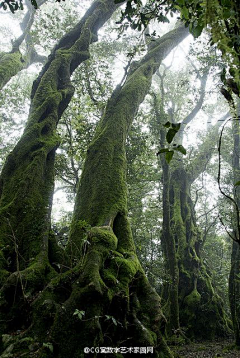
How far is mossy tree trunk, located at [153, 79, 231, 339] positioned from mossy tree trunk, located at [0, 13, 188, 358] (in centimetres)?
249

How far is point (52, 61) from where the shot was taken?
26.1 ft

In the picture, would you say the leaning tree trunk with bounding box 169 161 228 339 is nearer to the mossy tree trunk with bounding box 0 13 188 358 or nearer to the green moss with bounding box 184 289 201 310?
the green moss with bounding box 184 289 201 310

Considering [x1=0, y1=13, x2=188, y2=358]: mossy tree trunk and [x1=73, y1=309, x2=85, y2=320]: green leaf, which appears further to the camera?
[x1=0, y1=13, x2=188, y2=358]: mossy tree trunk

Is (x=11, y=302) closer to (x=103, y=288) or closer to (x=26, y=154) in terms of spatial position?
(x=103, y=288)

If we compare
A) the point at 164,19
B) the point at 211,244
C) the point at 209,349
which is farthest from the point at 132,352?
the point at 211,244

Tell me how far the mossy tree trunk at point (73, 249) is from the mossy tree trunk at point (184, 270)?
2485mm

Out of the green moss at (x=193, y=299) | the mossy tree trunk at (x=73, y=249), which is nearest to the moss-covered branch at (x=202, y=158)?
the green moss at (x=193, y=299)

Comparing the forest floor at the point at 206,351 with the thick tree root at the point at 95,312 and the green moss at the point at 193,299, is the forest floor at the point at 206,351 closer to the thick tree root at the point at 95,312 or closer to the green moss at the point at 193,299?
the green moss at the point at 193,299

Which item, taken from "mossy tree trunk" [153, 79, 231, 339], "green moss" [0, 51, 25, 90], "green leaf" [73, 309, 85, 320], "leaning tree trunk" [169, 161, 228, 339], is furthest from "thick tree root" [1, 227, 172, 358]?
"green moss" [0, 51, 25, 90]

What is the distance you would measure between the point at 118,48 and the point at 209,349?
13.5 meters

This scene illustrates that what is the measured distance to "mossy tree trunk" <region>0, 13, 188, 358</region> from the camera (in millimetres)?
3016

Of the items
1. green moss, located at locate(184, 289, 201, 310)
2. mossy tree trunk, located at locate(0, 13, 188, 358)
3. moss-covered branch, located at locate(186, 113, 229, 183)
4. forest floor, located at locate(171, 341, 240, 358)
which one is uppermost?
moss-covered branch, located at locate(186, 113, 229, 183)

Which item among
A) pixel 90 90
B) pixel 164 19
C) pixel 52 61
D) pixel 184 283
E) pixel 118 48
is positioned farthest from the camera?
pixel 118 48

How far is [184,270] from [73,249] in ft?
19.7
